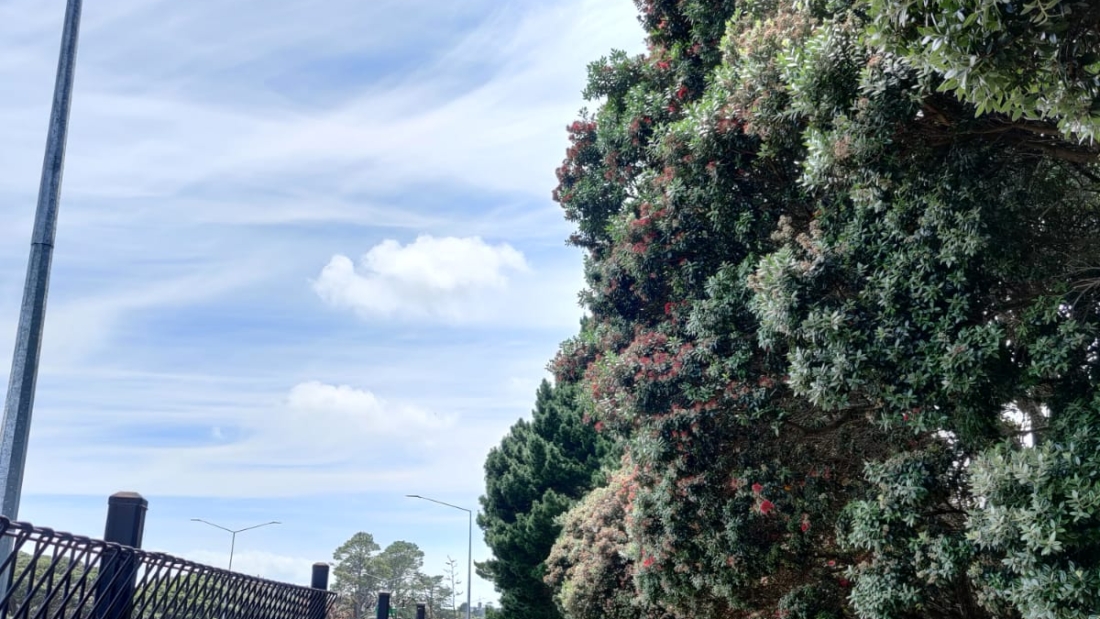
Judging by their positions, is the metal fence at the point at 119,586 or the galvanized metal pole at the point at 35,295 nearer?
the metal fence at the point at 119,586

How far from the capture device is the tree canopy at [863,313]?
738cm

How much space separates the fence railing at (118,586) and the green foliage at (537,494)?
20.2 m

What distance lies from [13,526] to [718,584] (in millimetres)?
9131

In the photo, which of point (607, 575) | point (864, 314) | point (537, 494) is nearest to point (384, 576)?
point (537, 494)

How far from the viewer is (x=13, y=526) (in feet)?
14.0

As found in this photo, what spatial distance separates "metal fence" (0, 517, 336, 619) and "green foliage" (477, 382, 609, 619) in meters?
20.2

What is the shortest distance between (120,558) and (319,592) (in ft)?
14.4

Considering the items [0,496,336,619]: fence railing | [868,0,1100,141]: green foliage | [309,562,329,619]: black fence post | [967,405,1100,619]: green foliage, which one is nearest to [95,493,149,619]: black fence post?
[0,496,336,619]: fence railing

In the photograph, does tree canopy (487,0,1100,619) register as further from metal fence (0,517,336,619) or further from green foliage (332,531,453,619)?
green foliage (332,531,453,619)

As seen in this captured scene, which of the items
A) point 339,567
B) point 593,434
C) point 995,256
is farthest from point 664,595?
point 339,567

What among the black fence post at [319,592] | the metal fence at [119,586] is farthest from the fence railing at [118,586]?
the black fence post at [319,592]

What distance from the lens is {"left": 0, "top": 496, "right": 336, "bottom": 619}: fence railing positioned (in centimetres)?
456

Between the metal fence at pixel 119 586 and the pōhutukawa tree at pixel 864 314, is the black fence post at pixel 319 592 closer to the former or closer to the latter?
the metal fence at pixel 119 586

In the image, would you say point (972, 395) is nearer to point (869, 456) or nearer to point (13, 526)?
point (869, 456)
